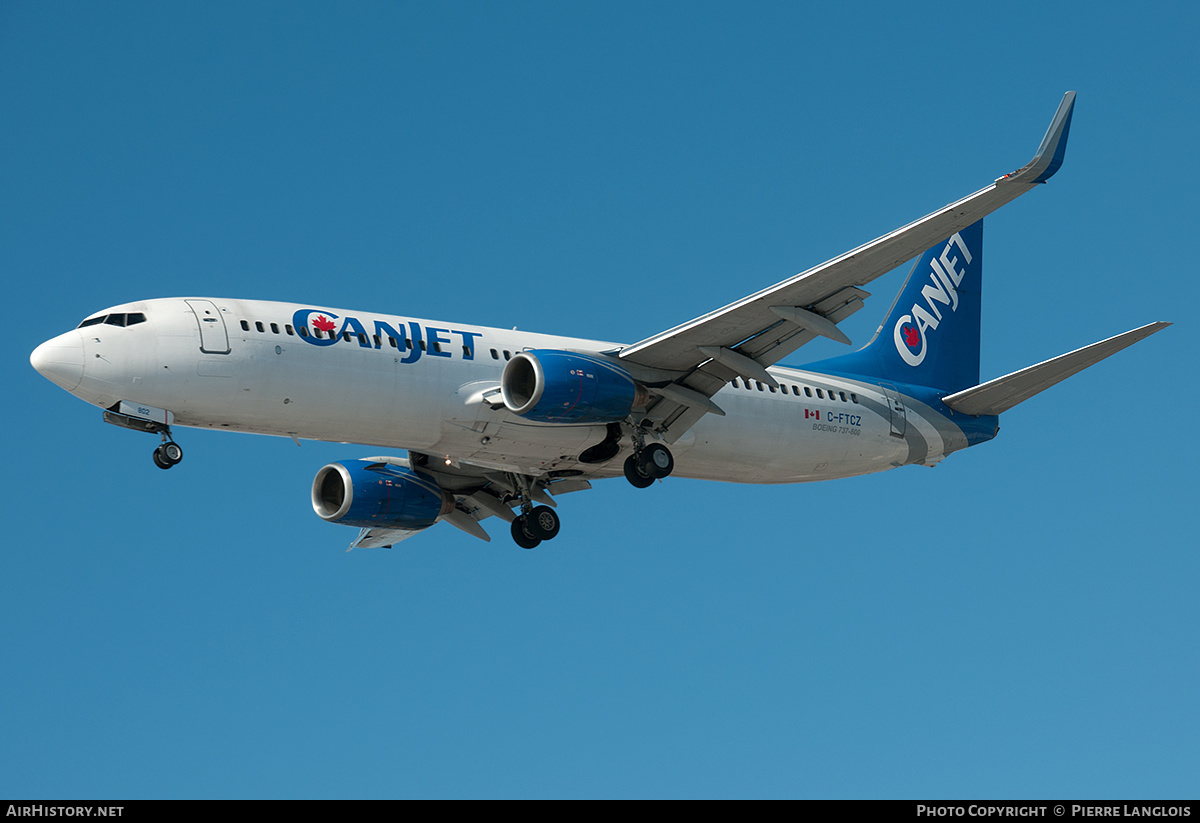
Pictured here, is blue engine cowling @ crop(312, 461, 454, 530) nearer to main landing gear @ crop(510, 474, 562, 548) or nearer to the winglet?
main landing gear @ crop(510, 474, 562, 548)

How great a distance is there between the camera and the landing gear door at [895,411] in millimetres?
38031

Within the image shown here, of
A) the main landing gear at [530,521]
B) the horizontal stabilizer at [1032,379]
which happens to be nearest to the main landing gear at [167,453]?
the main landing gear at [530,521]

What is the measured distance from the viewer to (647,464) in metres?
33.2

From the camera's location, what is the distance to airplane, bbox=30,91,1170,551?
28719 millimetres

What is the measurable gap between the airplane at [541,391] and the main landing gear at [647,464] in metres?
0.04

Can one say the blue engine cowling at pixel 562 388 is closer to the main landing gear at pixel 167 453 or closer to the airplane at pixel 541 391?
the airplane at pixel 541 391

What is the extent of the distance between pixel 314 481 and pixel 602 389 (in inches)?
382

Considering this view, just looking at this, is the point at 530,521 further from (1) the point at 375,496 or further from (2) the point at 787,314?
(2) the point at 787,314

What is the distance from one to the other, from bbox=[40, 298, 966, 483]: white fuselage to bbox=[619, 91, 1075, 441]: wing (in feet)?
4.92

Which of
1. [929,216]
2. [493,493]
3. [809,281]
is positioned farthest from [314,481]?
[929,216]

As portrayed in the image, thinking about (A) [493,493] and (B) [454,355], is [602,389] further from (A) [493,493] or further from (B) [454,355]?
(A) [493,493]

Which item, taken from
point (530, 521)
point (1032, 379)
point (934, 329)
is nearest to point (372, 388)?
point (530, 521)

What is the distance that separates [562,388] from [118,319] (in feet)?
31.7
